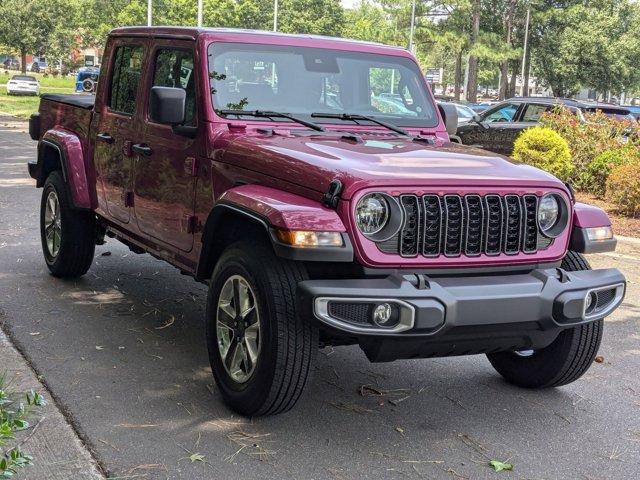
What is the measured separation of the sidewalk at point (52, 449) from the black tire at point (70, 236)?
7.85 feet

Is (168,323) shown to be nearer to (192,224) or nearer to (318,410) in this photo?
(192,224)

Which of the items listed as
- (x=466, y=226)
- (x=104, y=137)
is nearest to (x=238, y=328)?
(x=466, y=226)

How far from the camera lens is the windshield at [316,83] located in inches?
215

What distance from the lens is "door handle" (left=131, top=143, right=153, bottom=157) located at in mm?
5804

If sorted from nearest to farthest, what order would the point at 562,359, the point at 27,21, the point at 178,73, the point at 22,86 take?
the point at 562,359 < the point at 178,73 < the point at 22,86 < the point at 27,21

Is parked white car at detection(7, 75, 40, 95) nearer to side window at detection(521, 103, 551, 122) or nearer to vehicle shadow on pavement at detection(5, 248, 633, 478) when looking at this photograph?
side window at detection(521, 103, 551, 122)

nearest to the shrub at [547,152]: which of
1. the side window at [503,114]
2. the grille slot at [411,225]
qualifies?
the side window at [503,114]

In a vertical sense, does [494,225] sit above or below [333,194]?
below

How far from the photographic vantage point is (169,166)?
557 cm

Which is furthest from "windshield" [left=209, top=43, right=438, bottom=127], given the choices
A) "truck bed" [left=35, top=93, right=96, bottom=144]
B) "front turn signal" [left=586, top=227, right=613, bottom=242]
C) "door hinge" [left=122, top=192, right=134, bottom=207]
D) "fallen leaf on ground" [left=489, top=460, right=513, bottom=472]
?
"fallen leaf on ground" [left=489, top=460, right=513, bottom=472]

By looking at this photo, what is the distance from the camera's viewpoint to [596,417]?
16.1 feet

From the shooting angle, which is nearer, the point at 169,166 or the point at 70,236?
the point at 169,166

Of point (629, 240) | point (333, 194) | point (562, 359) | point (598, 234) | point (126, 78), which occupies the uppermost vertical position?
point (126, 78)

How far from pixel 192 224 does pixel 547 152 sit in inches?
408
